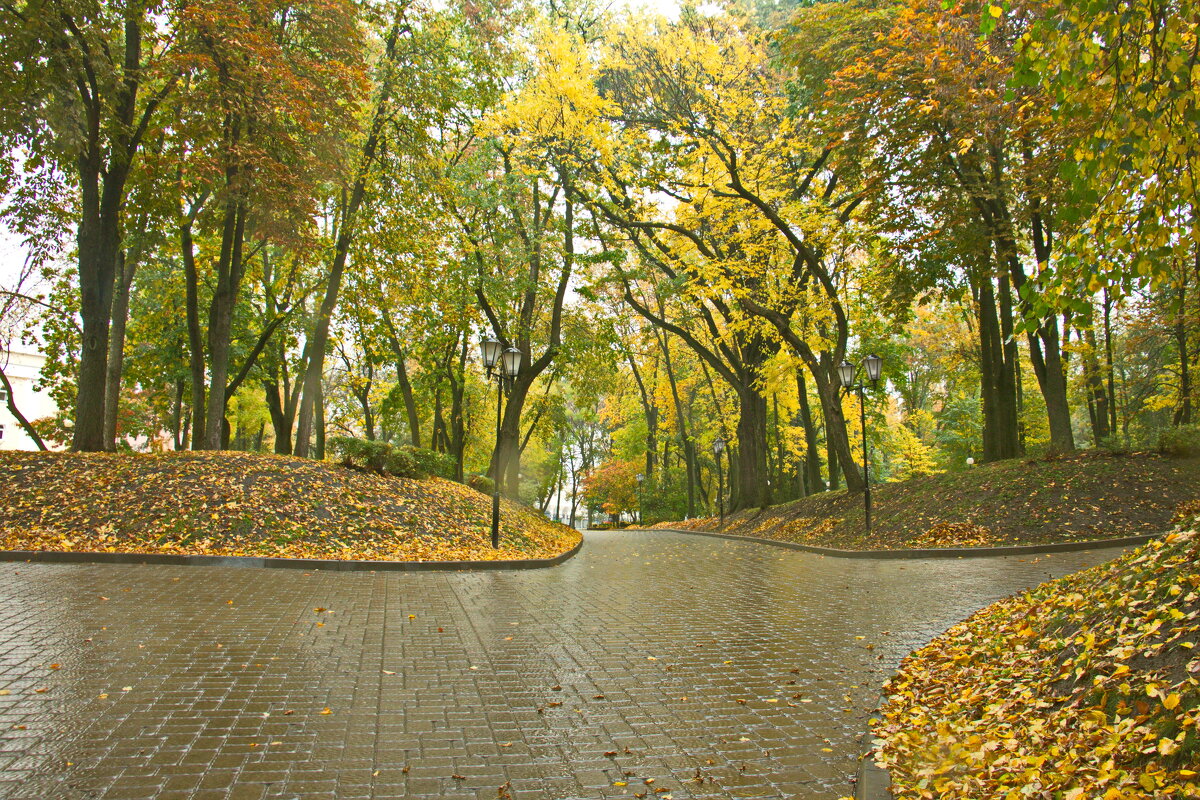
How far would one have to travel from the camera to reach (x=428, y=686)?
4742 millimetres

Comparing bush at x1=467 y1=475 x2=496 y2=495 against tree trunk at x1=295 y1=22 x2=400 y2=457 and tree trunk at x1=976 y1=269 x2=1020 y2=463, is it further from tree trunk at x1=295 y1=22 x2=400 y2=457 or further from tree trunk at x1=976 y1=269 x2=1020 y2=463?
tree trunk at x1=976 y1=269 x2=1020 y2=463

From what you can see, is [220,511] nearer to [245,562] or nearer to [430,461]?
[245,562]

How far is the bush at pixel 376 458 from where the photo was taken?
15.8m

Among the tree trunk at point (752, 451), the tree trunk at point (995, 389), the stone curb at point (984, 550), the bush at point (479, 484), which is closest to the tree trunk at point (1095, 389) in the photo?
the tree trunk at point (995, 389)

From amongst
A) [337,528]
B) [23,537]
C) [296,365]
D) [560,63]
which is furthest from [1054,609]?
[296,365]

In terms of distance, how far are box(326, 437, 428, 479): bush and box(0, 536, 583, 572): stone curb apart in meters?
5.30

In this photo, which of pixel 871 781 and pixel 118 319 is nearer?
pixel 871 781

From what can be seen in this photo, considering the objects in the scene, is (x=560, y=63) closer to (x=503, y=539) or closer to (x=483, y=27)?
(x=483, y=27)

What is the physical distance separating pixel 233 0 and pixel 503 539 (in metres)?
10.8

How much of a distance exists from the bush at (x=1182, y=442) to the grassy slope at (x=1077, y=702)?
12.0 metres

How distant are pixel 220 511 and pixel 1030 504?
14307mm

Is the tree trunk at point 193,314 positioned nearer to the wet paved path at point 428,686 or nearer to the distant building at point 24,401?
the wet paved path at point 428,686

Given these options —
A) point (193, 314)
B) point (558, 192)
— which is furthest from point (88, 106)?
point (558, 192)

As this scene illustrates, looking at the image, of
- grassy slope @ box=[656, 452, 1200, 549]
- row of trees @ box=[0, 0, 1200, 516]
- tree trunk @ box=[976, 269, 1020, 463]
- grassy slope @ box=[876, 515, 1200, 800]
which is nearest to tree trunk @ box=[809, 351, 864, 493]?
row of trees @ box=[0, 0, 1200, 516]
